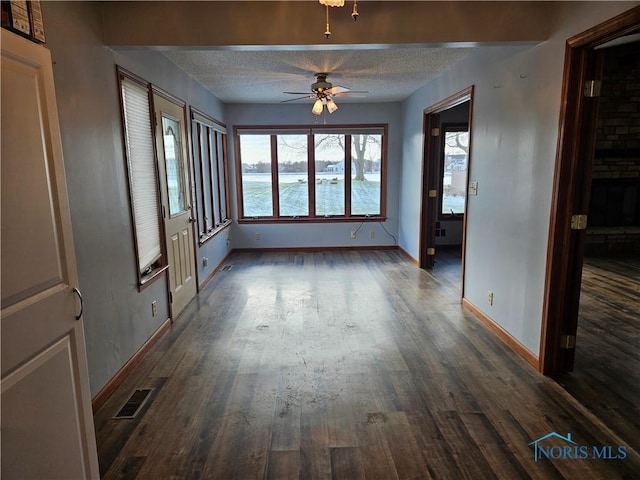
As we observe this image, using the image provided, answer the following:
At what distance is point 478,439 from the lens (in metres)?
2.05

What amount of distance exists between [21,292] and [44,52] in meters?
0.85

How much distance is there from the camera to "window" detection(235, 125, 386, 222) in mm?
6562

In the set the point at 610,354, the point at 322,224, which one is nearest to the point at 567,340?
the point at 610,354

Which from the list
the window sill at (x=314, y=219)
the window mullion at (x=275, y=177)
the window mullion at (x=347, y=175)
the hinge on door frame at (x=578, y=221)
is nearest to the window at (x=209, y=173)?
the window sill at (x=314, y=219)

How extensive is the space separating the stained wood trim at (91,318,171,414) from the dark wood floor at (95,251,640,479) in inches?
1.8

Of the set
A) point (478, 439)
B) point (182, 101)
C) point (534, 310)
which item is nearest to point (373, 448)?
point (478, 439)

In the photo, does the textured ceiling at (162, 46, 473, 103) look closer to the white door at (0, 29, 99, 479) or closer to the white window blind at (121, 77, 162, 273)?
the white window blind at (121, 77, 162, 273)

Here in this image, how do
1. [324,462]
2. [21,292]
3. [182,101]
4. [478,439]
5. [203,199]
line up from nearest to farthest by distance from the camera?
[21,292], [324,462], [478,439], [182,101], [203,199]

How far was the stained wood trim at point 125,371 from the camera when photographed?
2.36 metres

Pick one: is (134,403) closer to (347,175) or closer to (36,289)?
(36,289)

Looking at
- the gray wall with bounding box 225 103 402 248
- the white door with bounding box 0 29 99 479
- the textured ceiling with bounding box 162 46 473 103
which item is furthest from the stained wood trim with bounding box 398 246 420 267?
the white door with bounding box 0 29 99 479

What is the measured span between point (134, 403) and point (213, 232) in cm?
327

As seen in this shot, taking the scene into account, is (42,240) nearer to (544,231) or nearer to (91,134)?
(91,134)

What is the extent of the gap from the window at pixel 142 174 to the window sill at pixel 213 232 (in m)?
1.32
